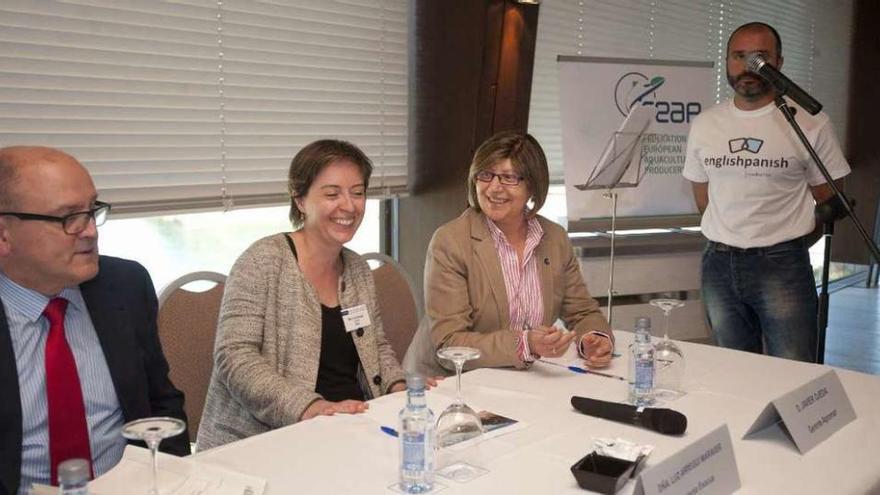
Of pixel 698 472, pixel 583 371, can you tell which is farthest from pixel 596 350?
pixel 698 472

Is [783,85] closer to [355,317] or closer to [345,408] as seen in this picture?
[355,317]

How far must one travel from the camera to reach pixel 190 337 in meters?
2.28

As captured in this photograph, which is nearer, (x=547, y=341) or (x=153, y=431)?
(x=153, y=431)

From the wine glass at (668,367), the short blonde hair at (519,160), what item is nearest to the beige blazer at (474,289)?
the short blonde hair at (519,160)

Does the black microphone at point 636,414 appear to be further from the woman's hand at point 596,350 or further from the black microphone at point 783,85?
the black microphone at point 783,85

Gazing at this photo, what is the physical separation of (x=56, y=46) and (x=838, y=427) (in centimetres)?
257

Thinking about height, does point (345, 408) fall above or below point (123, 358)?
below

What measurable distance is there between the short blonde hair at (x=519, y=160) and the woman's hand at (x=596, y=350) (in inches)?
21.1

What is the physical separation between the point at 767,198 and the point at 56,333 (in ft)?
8.40

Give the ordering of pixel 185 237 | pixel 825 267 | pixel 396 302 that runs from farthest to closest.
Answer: pixel 825 267 < pixel 185 237 < pixel 396 302

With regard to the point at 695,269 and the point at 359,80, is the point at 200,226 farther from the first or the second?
the point at 695,269

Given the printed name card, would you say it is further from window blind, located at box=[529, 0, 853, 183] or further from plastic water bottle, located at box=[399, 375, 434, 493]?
window blind, located at box=[529, 0, 853, 183]

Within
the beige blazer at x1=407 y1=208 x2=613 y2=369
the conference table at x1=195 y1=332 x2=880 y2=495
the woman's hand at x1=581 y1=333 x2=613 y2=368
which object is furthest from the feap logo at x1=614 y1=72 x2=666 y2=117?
the conference table at x1=195 y1=332 x2=880 y2=495

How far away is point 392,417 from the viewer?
174 centimetres
